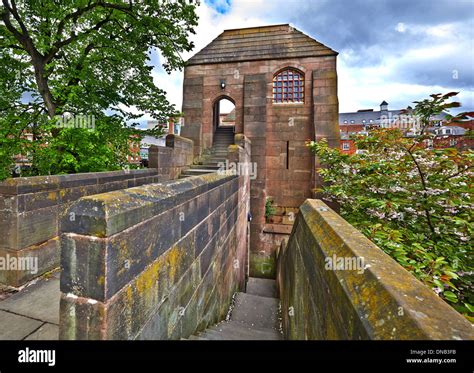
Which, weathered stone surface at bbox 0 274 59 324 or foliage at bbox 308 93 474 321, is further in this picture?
weathered stone surface at bbox 0 274 59 324

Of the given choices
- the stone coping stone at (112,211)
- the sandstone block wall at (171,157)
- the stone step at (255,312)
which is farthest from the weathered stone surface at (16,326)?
the sandstone block wall at (171,157)

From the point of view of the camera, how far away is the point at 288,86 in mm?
10406

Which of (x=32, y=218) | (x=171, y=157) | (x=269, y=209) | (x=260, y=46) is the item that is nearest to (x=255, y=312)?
(x=32, y=218)

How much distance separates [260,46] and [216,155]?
6189mm

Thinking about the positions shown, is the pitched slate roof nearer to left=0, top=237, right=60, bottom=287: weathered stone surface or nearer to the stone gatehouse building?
the stone gatehouse building

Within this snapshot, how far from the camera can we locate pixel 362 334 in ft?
3.37

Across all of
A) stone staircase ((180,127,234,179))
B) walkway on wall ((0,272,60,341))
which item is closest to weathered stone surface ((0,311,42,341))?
walkway on wall ((0,272,60,341))

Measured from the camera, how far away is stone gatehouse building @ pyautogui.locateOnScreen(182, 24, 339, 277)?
9.77 metres

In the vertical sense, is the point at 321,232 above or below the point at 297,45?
below

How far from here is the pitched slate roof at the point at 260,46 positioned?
10.0 meters

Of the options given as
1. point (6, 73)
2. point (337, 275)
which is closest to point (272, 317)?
point (337, 275)

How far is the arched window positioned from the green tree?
4.63 metres

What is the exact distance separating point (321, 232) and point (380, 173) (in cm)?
233
